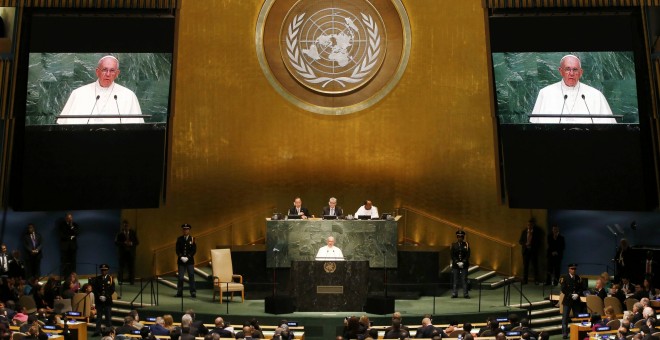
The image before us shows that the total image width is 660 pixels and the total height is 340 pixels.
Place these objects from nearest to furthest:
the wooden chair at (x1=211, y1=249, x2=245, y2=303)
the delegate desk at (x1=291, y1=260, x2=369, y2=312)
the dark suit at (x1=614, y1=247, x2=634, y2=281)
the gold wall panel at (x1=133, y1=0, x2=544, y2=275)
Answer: the delegate desk at (x1=291, y1=260, x2=369, y2=312), the wooden chair at (x1=211, y1=249, x2=245, y2=303), the dark suit at (x1=614, y1=247, x2=634, y2=281), the gold wall panel at (x1=133, y1=0, x2=544, y2=275)

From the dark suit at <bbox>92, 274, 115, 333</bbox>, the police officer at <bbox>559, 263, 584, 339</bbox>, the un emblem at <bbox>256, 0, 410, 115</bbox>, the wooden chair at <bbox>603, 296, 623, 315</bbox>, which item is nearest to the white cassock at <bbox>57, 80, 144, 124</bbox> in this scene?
the un emblem at <bbox>256, 0, 410, 115</bbox>

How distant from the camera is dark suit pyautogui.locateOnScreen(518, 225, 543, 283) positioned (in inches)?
852

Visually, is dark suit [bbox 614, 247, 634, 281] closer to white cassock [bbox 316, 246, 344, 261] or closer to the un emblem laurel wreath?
white cassock [bbox 316, 246, 344, 261]

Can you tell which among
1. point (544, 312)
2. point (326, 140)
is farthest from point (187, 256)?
point (544, 312)

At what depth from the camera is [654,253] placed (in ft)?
66.1

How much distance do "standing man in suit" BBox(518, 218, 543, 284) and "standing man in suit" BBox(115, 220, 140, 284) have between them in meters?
7.65

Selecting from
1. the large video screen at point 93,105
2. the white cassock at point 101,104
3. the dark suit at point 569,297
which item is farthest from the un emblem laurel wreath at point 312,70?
the dark suit at point 569,297

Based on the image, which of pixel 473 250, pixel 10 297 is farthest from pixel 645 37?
pixel 10 297

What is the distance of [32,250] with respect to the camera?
68.7 ft

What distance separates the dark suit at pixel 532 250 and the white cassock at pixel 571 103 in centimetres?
283

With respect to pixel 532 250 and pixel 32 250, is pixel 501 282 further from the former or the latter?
pixel 32 250

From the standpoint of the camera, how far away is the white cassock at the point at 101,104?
2023 centimetres

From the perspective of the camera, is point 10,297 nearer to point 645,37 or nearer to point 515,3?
point 515,3

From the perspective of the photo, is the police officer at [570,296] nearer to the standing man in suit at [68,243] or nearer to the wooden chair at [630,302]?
the wooden chair at [630,302]
